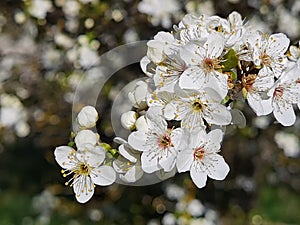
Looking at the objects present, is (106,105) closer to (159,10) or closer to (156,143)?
(159,10)

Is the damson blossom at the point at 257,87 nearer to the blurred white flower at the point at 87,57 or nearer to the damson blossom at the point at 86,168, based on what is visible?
the damson blossom at the point at 86,168

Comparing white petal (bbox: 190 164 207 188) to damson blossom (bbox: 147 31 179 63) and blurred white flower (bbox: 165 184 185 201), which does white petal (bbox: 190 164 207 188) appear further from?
blurred white flower (bbox: 165 184 185 201)

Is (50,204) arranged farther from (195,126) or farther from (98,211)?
(195,126)

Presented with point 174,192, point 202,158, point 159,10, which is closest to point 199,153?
point 202,158

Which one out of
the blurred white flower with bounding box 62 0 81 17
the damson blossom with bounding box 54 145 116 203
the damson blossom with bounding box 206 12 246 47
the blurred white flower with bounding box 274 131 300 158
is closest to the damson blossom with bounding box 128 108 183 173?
the damson blossom with bounding box 54 145 116 203

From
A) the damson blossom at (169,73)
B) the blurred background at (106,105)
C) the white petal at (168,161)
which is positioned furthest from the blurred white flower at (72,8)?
the white petal at (168,161)

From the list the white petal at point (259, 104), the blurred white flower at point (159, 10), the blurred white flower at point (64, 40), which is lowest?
the blurred white flower at point (64, 40)
